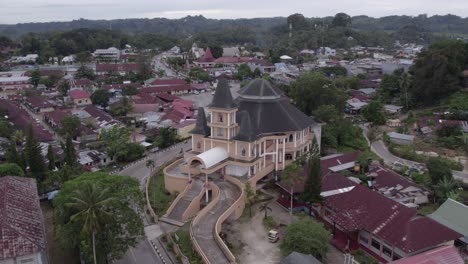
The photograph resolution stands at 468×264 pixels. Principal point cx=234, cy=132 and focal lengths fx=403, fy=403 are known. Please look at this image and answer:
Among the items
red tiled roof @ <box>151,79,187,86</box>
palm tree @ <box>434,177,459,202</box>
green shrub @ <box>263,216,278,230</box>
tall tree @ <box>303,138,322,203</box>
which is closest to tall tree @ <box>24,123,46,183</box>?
green shrub @ <box>263,216,278,230</box>

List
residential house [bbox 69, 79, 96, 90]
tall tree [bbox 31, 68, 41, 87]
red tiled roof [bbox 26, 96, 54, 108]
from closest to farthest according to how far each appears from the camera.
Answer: red tiled roof [bbox 26, 96, 54, 108], residential house [bbox 69, 79, 96, 90], tall tree [bbox 31, 68, 41, 87]

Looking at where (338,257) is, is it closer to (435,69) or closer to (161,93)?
(435,69)

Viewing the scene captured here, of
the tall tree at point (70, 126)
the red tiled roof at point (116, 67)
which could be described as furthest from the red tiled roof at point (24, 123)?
the red tiled roof at point (116, 67)

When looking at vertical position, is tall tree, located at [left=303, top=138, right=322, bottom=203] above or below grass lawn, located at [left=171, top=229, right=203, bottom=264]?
above

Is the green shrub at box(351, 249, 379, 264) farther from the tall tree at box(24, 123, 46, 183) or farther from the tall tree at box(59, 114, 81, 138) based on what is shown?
the tall tree at box(59, 114, 81, 138)

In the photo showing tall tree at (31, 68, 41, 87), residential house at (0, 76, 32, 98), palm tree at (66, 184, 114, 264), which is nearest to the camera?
palm tree at (66, 184, 114, 264)

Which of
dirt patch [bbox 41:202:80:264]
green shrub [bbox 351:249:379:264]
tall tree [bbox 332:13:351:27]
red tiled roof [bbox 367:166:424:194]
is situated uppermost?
tall tree [bbox 332:13:351:27]

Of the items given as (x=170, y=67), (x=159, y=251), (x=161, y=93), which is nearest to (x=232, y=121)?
(x=159, y=251)
